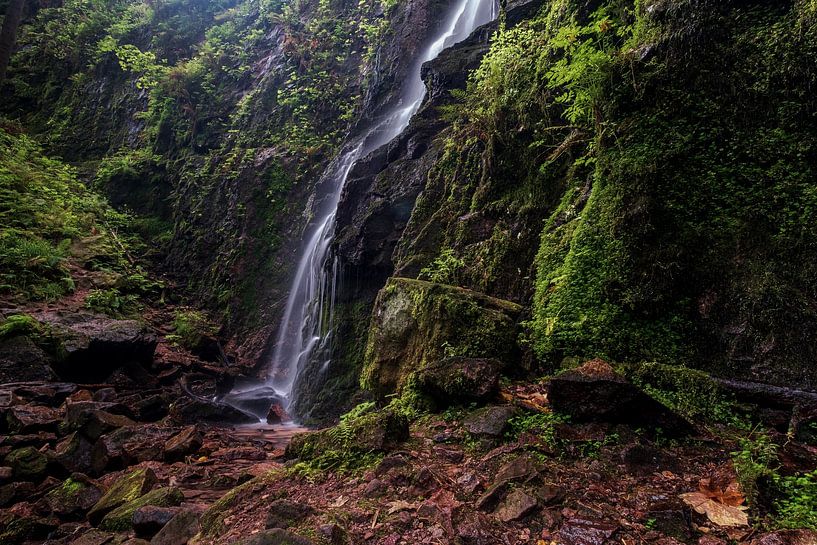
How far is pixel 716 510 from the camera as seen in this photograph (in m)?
2.35

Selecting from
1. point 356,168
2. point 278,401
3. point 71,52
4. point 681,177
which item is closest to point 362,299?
point 278,401

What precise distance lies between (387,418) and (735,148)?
3983 millimetres

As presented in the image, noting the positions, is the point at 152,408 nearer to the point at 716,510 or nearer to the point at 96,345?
the point at 96,345

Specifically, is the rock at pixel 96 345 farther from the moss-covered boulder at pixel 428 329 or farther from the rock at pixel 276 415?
the moss-covered boulder at pixel 428 329

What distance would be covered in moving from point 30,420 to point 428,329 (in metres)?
6.02

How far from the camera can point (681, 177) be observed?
409 centimetres

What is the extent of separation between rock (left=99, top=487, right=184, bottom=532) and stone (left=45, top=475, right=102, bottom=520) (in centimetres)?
63

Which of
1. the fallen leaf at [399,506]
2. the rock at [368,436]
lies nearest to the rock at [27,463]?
the rock at [368,436]

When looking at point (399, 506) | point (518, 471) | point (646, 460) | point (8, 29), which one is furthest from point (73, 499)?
point (8, 29)

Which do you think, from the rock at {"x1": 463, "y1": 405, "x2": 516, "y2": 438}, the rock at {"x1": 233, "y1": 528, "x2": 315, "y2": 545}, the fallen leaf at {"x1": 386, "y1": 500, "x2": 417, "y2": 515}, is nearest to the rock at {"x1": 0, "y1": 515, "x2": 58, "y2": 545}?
the rock at {"x1": 233, "y1": 528, "x2": 315, "y2": 545}

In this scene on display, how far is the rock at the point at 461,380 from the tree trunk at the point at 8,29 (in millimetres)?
9910

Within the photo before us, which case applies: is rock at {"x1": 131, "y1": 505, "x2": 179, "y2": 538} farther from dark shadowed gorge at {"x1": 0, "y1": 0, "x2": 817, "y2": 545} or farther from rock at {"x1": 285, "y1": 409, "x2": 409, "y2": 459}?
rock at {"x1": 285, "y1": 409, "x2": 409, "y2": 459}

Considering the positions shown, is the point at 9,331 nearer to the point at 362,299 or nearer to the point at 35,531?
the point at 35,531

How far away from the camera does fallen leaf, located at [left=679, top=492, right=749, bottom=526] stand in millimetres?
2260
